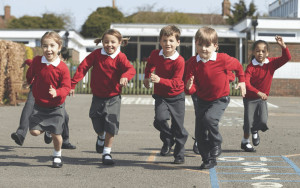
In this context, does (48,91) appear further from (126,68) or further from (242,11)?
(242,11)

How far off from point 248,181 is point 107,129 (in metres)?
2.06

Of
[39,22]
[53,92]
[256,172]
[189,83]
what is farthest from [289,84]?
[39,22]

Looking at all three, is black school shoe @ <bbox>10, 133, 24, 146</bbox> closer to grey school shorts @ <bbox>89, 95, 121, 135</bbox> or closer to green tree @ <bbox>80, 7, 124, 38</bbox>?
grey school shorts @ <bbox>89, 95, 121, 135</bbox>

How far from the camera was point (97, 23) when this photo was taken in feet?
211

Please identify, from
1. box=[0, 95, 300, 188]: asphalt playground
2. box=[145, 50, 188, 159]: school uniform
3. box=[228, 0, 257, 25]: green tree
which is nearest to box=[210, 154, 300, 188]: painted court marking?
box=[0, 95, 300, 188]: asphalt playground

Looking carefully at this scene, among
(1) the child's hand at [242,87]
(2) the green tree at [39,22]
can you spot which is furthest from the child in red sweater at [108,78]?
(2) the green tree at [39,22]

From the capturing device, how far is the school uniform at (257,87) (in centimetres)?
793

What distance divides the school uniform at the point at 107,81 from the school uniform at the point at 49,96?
0.29 m

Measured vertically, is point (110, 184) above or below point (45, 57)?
below

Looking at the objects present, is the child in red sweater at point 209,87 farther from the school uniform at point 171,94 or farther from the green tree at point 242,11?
the green tree at point 242,11

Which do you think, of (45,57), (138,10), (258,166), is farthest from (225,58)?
(138,10)

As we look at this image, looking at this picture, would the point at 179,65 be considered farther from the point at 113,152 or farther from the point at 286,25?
the point at 286,25

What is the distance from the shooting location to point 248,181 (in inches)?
220

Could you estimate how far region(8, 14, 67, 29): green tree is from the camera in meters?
67.6
